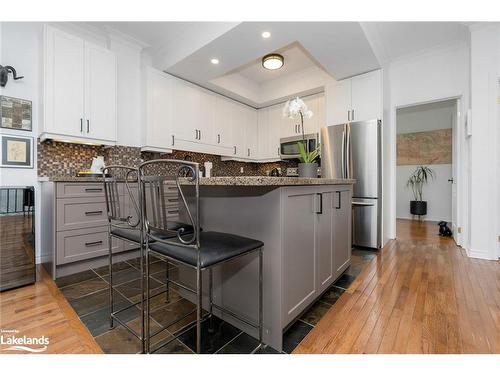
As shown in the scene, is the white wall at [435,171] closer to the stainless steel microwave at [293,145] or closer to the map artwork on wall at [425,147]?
the map artwork on wall at [425,147]

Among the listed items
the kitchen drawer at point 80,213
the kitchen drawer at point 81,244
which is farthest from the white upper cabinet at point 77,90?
the kitchen drawer at point 81,244

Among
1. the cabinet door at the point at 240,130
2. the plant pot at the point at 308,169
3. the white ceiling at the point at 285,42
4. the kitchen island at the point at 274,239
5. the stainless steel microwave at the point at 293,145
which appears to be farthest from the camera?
the cabinet door at the point at 240,130

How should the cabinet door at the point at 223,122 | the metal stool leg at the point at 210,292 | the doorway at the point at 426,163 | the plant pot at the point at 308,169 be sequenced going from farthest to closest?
the doorway at the point at 426,163, the cabinet door at the point at 223,122, the plant pot at the point at 308,169, the metal stool leg at the point at 210,292

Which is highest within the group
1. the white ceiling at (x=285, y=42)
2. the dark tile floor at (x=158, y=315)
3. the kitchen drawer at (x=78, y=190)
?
the white ceiling at (x=285, y=42)

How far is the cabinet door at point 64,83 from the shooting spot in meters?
2.46

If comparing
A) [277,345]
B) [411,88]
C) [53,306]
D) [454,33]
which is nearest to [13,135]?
[53,306]

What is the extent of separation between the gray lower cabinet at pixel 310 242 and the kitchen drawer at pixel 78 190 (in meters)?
2.21

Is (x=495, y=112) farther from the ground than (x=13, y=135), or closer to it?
farther from the ground

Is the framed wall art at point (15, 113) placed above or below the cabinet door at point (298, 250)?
above

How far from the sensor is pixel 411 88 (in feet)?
11.9
